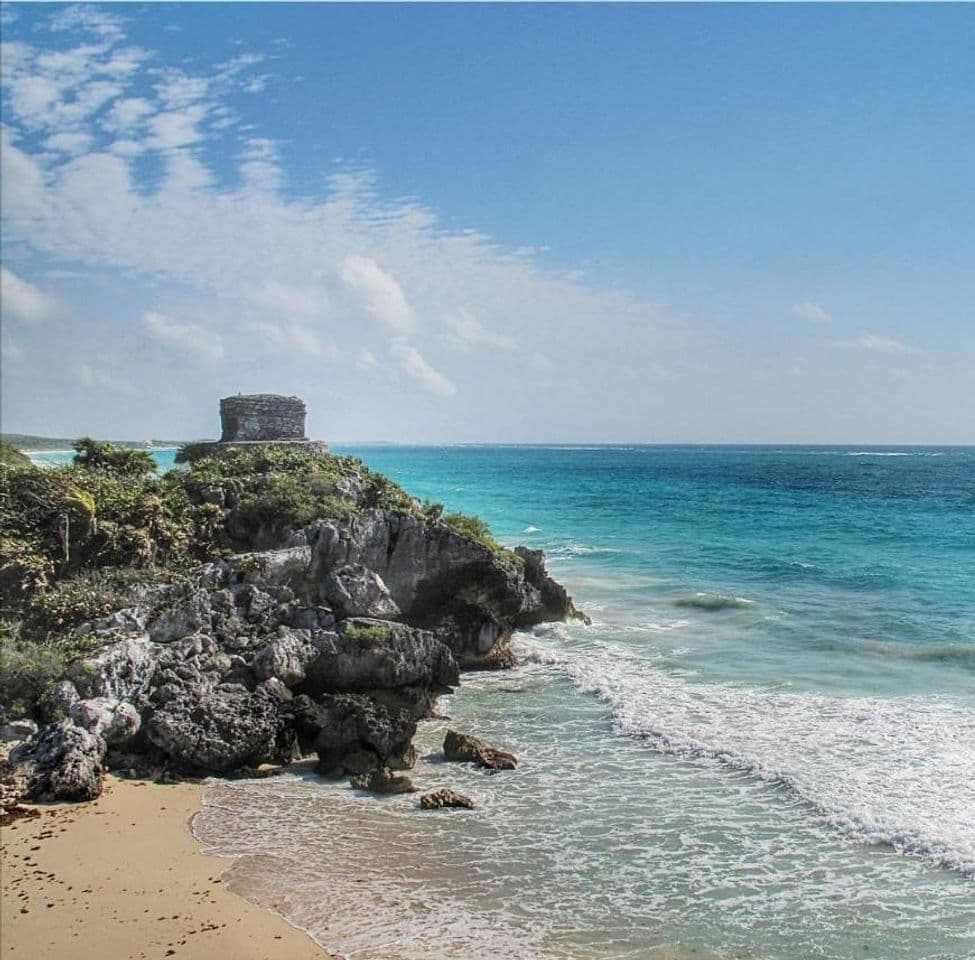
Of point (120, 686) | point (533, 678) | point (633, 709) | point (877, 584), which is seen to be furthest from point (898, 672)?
point (120, 686)

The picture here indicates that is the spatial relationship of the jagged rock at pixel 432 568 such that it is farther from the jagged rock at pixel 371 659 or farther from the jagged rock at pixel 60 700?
the jagged rock at pixel 60 700

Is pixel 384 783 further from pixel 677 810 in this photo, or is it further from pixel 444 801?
pixel 677 810


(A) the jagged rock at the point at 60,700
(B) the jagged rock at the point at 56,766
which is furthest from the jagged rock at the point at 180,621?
(B) the jagged rock at the point at 56,766

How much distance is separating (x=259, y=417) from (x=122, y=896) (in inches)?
937

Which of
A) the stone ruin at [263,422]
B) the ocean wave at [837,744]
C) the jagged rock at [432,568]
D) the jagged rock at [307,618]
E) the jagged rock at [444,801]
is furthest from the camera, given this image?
the stone ruin at [263,422]

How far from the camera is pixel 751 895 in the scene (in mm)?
10414

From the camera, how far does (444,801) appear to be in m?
12.8

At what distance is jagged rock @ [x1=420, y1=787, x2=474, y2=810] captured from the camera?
502 inches

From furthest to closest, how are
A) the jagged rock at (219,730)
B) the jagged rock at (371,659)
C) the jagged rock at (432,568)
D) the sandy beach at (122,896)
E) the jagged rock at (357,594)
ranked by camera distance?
the jagged rock at (432,568), the jagged rock at (357,594), the jagged rock at (371,659), the jagged rock at (219,730), the sandy beach at (122,896)

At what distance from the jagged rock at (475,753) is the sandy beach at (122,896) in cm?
426

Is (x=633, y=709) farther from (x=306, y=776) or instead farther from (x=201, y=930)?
(x=201, y=930)

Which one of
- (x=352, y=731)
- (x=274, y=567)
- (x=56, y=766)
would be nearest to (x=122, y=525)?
Answer: (x=274, y=567)

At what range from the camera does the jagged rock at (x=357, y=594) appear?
63.1 ft

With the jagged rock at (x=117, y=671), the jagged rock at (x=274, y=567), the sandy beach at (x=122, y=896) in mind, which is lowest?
the sandy beach at (x=122, y=896)
